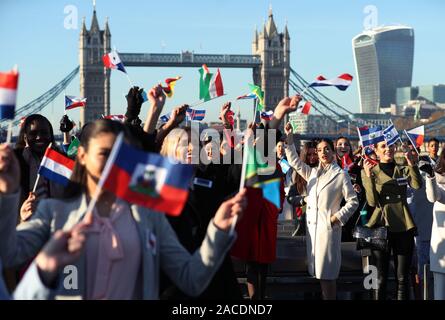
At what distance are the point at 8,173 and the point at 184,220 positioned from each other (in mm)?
1019

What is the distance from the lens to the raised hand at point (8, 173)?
2605mm

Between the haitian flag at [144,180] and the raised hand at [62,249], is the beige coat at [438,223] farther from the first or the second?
the raised hand at [62,249]

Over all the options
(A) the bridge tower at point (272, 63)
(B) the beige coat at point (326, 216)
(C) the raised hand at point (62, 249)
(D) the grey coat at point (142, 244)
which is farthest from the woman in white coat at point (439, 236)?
(A) the bridge tower at point (272, 63)

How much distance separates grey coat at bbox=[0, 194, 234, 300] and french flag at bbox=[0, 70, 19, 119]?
0.31 m

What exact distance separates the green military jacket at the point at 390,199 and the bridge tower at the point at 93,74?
85107 millimetres

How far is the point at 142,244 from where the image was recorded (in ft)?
8.48

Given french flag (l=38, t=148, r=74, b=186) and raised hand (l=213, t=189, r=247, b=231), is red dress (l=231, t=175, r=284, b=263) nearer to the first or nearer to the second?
french flag (l=38, t=148, r=74, b=186)

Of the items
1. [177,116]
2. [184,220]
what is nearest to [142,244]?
[184,220]

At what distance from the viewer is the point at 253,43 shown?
331ft

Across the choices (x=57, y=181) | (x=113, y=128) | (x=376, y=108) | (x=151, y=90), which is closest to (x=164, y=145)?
(x=151, y=90)

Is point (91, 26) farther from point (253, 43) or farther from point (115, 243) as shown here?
point (115, 243)

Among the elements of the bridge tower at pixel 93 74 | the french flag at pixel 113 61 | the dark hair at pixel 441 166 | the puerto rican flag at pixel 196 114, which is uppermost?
the bridge tower at pixel 93 74

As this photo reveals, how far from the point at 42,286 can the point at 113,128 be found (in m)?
0.58

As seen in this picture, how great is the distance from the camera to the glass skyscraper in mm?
185500
